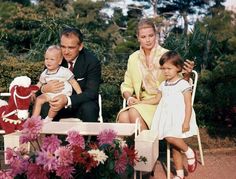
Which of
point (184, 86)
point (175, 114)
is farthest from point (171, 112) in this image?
point (184, 86)

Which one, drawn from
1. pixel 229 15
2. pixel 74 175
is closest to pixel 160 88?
pixel 74 175

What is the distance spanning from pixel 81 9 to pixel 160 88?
1908 cm

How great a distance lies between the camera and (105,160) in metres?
2.38

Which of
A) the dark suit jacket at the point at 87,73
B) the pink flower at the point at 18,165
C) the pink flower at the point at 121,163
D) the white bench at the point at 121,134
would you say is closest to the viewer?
the pink flower at the point at 18,165

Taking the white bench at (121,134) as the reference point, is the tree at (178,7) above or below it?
above

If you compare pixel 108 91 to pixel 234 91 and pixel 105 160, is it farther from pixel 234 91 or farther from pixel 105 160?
pixel 105 160

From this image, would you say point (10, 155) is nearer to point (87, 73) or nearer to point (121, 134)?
point (121, 134)

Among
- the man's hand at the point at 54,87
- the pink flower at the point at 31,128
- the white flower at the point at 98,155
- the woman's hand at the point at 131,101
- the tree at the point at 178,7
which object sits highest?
the tree at the point at 178,7

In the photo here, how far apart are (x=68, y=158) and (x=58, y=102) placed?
4.12 feet

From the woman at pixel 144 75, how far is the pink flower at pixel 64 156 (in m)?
1.35

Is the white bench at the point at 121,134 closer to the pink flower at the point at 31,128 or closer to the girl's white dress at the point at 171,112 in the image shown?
the girl's white dress at the point at 171,112

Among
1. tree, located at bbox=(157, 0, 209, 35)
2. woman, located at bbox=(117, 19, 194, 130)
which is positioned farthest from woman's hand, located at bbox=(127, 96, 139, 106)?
tree, located at bbox=(157, 0, 209, 35)

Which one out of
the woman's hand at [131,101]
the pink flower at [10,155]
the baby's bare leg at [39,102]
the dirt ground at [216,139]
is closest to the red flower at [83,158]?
the pink flower at [10,155]

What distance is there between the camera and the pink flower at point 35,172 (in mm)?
2159
